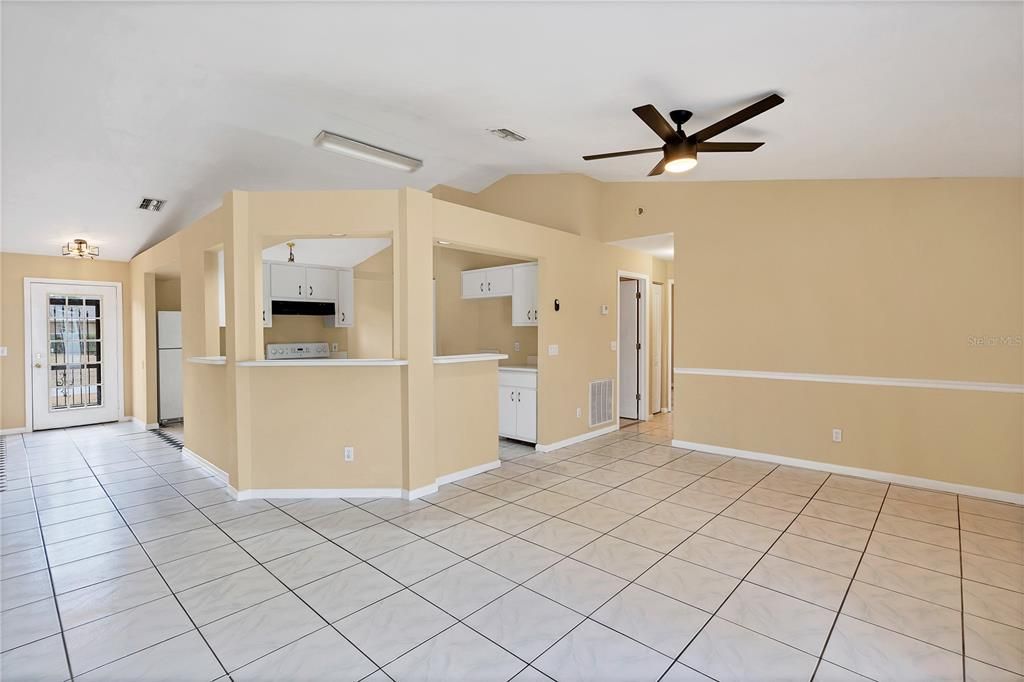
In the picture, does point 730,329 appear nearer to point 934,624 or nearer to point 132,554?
point 934,624

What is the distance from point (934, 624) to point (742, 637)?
3.11 feet

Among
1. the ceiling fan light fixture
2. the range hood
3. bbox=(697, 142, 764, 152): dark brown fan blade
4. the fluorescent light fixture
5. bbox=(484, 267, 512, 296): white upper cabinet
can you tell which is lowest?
the range hood

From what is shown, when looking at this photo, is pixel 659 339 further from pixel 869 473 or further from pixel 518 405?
pixel 869 473

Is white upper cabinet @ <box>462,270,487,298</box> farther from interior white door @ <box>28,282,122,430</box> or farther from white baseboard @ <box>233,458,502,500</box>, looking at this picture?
interior white door @ <box>28,282,122,430</box>

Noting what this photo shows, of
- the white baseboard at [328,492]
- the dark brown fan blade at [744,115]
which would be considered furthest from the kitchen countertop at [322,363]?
the dark brown fan blade at [744,115]

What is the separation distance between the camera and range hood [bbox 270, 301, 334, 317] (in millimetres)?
6332

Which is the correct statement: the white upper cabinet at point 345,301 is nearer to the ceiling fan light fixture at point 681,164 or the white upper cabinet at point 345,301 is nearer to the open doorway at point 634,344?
the open doorway at point 634,344

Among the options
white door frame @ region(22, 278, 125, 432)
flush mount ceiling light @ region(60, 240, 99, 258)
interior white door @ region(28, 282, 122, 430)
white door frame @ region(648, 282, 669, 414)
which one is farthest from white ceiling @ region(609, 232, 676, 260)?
interior white door @ region(28, 282, 122, 430)

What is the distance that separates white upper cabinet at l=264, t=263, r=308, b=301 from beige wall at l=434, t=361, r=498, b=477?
10.6 ft

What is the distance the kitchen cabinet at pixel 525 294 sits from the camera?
572 cm

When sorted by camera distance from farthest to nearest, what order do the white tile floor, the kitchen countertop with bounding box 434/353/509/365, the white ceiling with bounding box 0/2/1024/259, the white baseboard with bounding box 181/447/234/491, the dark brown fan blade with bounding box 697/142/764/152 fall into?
the white baseboard with bounding box 181/447/234/491
the kitchen countertop with bounding box 434/353/509/365
the dark brown fan blade with bounding box 697/142/764/152
the white ceiling with bounding box 0/2/1024/259
the white tile floor

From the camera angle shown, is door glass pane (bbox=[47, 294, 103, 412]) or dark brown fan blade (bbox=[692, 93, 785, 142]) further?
door glass pane (bbox=[47, 294, 103, 412])

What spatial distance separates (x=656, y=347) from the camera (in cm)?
761

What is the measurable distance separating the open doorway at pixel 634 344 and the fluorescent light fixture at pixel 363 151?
3499 mm
